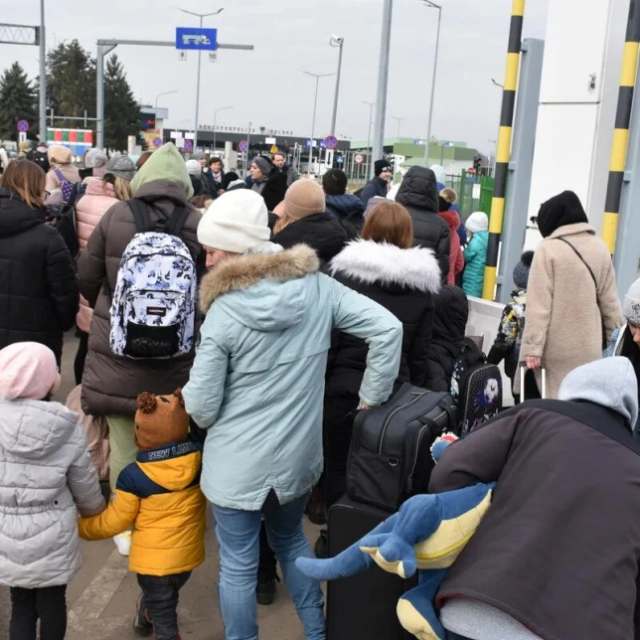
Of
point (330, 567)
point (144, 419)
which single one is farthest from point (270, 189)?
point (330, 567)

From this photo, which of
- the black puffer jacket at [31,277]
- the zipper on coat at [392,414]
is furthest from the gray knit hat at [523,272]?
the black puffer jacket at [31,277]

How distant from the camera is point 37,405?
10.4 feet

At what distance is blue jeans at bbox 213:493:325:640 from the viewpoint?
10.8ft

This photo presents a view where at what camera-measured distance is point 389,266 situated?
3938mm

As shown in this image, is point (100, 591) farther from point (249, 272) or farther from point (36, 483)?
point (249, 272)

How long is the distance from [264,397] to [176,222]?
139 centimetres

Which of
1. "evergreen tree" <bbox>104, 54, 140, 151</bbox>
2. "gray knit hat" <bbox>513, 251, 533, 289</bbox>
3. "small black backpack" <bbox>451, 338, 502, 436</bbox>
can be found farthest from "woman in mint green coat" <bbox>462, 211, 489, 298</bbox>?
"evergreen tree" <bbox>104, 54, 140, 151</bbox>

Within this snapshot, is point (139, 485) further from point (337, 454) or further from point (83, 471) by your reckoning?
point (337, 454)

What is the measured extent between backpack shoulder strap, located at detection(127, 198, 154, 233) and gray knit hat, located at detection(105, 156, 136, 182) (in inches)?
43.5

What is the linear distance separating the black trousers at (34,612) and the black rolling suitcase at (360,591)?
42.4 inches

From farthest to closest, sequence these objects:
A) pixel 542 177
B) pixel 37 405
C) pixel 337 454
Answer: pixel 542 177, pixel 337 454, pixel 37 405

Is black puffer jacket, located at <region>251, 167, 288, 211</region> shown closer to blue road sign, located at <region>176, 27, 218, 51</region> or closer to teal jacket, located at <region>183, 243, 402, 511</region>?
teal jacket, located at <region>183, 243, 402, 511</region>

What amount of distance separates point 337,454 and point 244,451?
1.08 m

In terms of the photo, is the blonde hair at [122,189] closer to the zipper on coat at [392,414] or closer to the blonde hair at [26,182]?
the blonde hair at [26,182]
